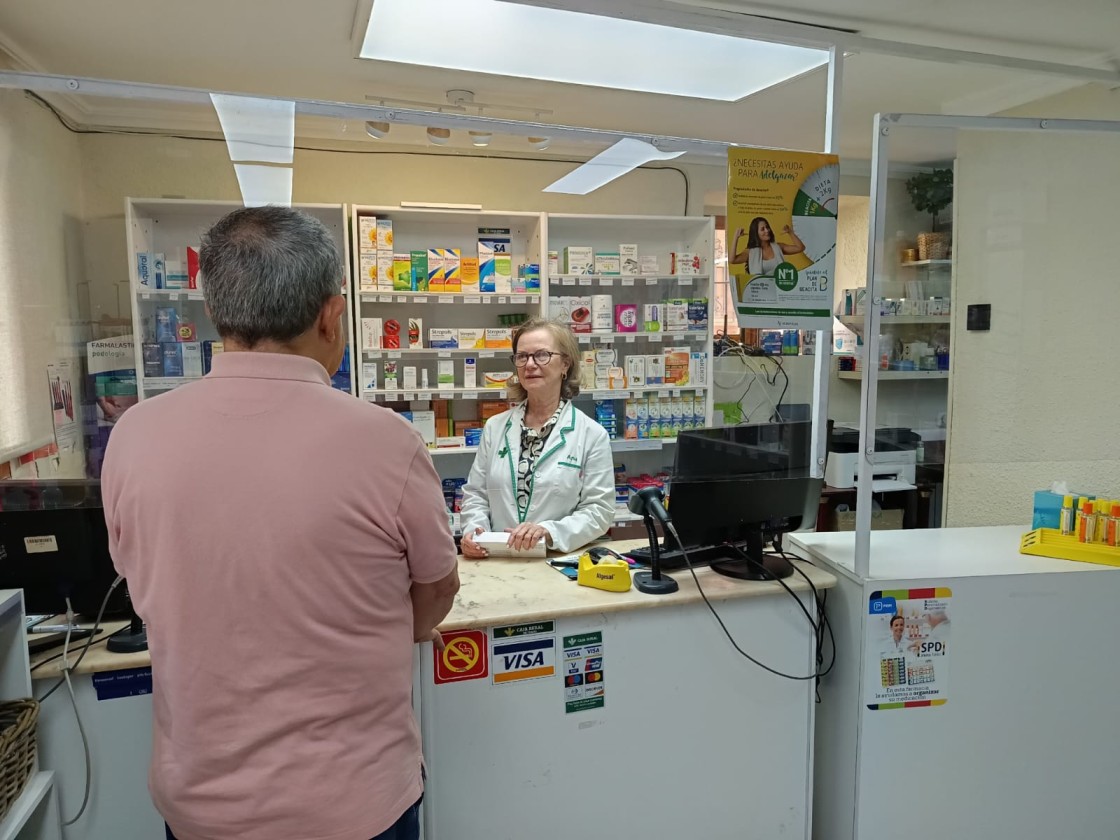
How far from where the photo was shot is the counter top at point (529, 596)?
1.50 meters

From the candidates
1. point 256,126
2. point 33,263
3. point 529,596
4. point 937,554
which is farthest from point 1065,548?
point 33,263

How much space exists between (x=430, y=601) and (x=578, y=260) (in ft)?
10.0

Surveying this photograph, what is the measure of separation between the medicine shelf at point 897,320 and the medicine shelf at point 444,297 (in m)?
1.77

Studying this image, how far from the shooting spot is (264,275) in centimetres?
102

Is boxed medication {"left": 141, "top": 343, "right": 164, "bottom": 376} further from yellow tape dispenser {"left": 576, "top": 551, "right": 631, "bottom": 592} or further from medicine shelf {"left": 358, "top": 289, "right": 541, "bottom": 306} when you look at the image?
yellow tape dispenser {"left": 576, "top": 551, "right": 631, "bottom": 592}

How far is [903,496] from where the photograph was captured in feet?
8.94

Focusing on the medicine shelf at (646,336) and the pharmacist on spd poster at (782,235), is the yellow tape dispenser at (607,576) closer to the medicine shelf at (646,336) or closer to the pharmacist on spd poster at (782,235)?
the pharmacist on spd poster at (782,235)

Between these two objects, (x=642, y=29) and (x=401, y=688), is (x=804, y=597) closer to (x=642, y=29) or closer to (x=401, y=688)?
(x=401, y=688)

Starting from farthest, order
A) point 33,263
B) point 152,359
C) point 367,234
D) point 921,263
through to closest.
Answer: point 367,234
point 152,359
point 33,263
point 921,263

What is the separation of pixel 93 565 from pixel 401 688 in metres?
0.87

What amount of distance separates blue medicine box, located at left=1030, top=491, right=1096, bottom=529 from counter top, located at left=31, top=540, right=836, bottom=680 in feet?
2.70

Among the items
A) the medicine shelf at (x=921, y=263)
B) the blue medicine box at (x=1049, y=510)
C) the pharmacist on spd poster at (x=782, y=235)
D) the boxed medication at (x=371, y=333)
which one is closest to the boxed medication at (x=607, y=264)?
the boxed medication at (x=371, y=333)

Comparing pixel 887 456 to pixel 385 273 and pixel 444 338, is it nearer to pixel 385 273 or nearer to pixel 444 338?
pixel 444 338

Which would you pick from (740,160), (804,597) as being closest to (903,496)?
(804,597)
